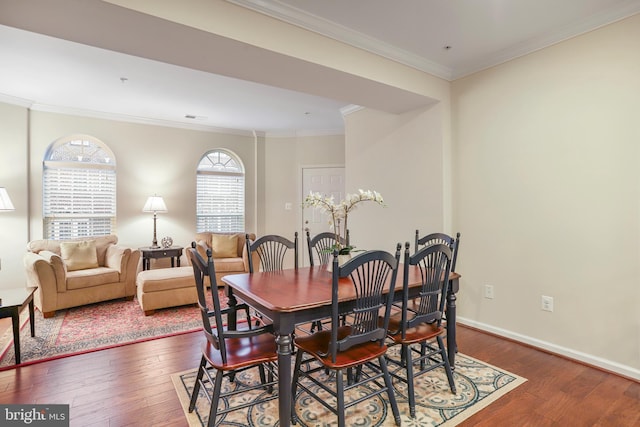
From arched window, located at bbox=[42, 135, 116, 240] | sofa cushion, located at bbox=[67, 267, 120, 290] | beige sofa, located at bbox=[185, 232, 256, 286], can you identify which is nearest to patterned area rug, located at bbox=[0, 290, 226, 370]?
sofa cushion, located at bbox=[67, 267, 120, 290]

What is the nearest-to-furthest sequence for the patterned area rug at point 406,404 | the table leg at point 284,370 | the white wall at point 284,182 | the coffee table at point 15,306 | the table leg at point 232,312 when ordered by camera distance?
the table leg at point 284,370
the patterned area rug at point 406,404
the table leg at point 232,312
the coffee table at point 15,306
the white wall at point 284,182

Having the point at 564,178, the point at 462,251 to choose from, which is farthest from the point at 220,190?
the point at 564,178

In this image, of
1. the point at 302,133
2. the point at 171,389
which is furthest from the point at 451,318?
the point at 302,133

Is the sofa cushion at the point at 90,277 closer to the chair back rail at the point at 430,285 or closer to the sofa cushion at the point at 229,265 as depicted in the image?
the sofa cushion at the point at 229,265

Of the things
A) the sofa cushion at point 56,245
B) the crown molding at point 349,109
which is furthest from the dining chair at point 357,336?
the sofa cushion at point 56,245

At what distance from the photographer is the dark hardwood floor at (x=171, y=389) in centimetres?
199

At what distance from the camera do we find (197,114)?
5258 millimetres

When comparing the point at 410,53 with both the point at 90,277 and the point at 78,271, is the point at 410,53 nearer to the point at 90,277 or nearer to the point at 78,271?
the point at 90,277

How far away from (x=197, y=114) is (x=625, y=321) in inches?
217

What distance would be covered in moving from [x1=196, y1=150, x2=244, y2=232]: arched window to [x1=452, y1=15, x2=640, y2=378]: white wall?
13.6 feet

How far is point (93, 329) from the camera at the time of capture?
3.45m

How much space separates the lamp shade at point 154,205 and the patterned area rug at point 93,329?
1431 mm

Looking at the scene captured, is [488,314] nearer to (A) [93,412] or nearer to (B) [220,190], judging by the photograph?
(A) [93,412]

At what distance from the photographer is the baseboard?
2471 mm
